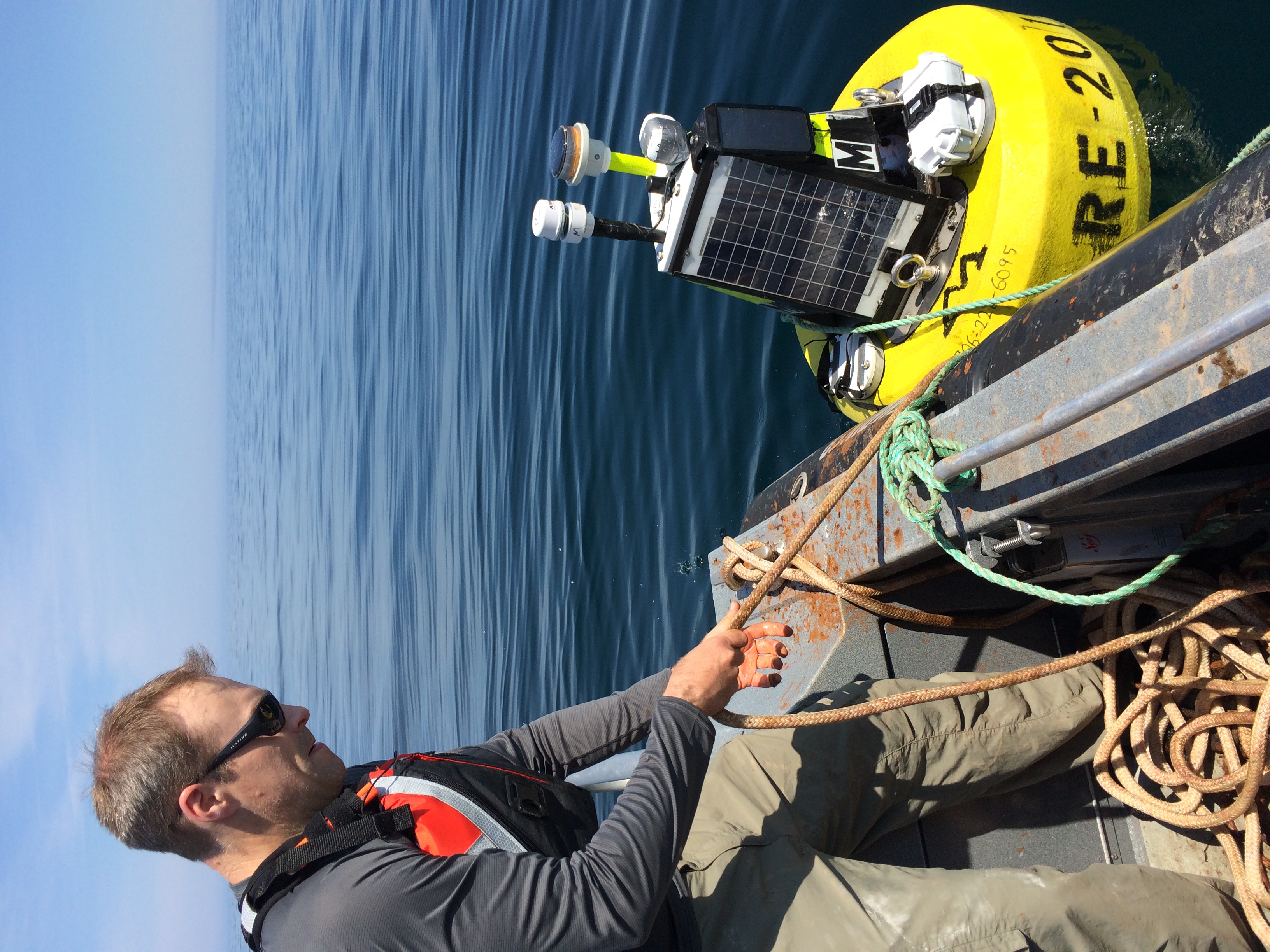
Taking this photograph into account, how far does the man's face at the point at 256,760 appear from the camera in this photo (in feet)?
5.87

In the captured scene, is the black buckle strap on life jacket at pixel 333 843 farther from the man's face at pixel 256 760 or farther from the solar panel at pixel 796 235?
the solar panel at pixel 796 235

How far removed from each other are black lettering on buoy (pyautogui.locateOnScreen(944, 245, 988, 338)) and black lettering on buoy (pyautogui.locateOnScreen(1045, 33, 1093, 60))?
2.38 ft

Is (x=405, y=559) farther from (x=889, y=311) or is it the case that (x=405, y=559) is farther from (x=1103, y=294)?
(x=1103, y=294)

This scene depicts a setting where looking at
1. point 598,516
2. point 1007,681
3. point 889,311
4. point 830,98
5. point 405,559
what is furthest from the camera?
point 405,559

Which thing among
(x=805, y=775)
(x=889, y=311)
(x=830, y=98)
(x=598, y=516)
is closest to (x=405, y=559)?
(x=598, y=516)

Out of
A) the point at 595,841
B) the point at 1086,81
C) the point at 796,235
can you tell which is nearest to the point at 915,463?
the point at 595,841

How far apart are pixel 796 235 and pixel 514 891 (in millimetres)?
2537

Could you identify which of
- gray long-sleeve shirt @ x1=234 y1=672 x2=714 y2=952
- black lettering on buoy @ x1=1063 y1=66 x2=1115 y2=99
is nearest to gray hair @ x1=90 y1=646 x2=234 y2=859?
gray long-sleeve shirt @ x1=234 y1=672 x2=714 y2=952

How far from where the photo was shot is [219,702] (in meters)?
1.83

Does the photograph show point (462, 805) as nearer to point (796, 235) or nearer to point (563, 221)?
point (796, 235)

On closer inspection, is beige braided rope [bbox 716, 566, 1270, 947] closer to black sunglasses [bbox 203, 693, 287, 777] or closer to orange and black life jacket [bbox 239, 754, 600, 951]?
orange and black life jacket [bbox 239, 754, 600, 951]

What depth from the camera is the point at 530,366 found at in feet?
27.1

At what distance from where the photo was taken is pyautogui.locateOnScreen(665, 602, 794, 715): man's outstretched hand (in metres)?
1.91

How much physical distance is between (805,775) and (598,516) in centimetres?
424
